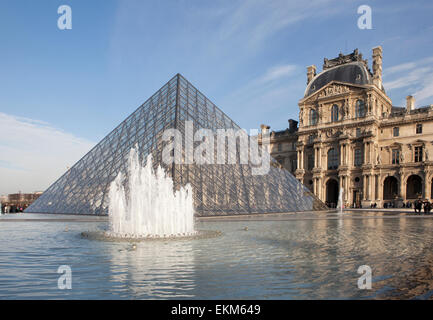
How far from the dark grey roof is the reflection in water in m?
43.2

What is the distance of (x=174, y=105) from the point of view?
73.7ft

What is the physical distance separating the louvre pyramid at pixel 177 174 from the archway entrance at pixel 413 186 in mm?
23296

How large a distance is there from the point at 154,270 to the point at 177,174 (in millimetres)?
13389

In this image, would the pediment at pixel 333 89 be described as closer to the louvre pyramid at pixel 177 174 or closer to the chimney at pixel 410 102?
the chimney at pixel 410 102

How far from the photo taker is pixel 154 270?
5.79 m

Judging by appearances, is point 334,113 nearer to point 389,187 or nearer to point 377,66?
point 377,66

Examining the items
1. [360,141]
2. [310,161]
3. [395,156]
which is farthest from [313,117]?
[395,156]

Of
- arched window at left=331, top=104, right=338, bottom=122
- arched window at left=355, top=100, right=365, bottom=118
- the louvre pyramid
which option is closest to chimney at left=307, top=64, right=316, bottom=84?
arched window at left=331, top=104, right=338, bottom=122

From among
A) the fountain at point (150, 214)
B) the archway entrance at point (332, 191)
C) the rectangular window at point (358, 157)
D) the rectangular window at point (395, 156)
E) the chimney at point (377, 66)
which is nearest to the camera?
the fountain at point (150, 214)

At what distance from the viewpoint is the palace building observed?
41.3 meters

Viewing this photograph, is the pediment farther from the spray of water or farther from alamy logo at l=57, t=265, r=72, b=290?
alamy logo at l=57, t=265, r=72, b=290

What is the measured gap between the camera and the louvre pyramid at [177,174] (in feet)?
65.8

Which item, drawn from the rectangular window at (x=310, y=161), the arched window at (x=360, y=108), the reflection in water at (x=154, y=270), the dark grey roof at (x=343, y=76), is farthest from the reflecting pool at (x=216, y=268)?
the rectangular window at (x=310, y=161)

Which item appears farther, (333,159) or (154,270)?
(333,159)
